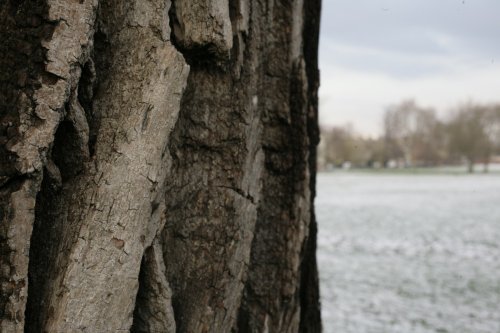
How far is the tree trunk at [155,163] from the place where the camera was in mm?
1619

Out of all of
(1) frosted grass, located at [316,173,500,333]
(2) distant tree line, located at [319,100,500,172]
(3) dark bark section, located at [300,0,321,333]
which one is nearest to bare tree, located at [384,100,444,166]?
(2) distant tree line, located at [319,100,500,172]

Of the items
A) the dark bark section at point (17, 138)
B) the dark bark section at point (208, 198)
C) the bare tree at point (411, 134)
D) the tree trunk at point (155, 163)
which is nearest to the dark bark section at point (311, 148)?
the tree trunk at point (155, 163)

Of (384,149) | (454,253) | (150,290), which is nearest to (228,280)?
(150,290)

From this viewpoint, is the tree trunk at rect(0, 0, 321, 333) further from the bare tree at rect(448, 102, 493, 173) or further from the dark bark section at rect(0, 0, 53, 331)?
the bare tree at rect(448, 102, 493, 173)

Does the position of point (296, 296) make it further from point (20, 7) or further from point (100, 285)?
point (20, 7)

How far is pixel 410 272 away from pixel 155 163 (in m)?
6.20

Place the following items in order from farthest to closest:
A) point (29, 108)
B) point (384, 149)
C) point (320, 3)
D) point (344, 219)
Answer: point (384, 149) → point (344, 219) → point (320, 3) → point (29, 108)

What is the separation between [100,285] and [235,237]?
53 centimetres

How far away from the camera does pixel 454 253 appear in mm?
8727

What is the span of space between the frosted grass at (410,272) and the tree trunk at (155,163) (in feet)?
10.0

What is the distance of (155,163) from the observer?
1.79m

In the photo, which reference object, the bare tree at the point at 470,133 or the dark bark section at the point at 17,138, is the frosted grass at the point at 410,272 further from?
the bare tree at the point at 470,133

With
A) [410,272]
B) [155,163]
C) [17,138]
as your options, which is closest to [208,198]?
[155,163]

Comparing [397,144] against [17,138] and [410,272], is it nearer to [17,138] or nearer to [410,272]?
[410,272]
